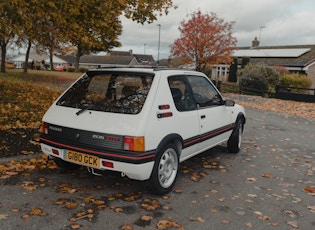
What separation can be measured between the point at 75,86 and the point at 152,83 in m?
1.35

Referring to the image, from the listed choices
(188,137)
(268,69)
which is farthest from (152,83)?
(268,69)

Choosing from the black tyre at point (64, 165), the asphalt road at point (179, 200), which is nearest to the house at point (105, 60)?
the asphalt road at point (179, 200)

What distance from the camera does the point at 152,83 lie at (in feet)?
13.5

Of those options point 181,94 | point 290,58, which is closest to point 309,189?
point 181,94

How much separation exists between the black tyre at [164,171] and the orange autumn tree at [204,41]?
23267 mm

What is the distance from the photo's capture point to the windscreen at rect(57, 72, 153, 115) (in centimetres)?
401

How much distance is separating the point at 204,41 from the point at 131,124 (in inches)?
941

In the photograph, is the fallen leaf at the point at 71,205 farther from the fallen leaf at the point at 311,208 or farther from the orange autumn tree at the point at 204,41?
the orange autumn tree at the point at 204,41

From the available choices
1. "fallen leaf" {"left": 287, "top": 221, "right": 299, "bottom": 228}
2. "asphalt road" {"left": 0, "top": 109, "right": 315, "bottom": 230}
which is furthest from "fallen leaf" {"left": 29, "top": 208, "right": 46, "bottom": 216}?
"fallen leaf" {"left": 287, "top": 221, "right": 299, "bottom": 228}

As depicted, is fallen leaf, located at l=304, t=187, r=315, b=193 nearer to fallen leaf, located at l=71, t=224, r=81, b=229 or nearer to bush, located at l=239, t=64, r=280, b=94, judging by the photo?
fallen leaf, located at l=71, t=224, r=81, b=229

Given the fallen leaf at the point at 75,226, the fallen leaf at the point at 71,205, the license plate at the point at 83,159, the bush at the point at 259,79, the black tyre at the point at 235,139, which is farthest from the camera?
the bush at the point at 259,79

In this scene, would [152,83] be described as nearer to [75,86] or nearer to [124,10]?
[75,86]

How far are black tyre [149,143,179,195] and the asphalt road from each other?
5.8 inches

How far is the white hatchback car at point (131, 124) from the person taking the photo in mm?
3715
